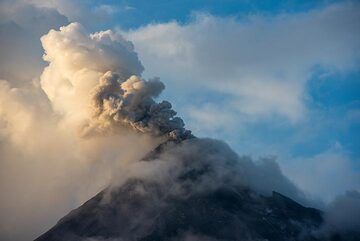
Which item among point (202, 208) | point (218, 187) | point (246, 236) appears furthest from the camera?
point (218, 187)

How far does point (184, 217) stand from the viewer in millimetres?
122812

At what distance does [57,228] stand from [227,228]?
117ft

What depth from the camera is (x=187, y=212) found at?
125 metres

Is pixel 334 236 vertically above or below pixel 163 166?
below

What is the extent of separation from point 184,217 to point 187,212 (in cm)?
217

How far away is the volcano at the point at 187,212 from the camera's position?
119 meters

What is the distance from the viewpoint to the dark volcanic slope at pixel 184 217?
119 meters

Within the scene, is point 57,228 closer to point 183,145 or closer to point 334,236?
point 183,145

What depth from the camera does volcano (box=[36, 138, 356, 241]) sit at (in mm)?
119375

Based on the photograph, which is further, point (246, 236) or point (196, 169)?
point (196, 169)

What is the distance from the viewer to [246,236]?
11819 centimetres

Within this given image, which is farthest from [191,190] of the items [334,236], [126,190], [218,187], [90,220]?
[334,236]

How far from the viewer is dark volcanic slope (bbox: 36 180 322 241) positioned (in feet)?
391

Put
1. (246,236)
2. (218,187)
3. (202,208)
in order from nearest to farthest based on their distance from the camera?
(246,236), (202,208), (218,187)
